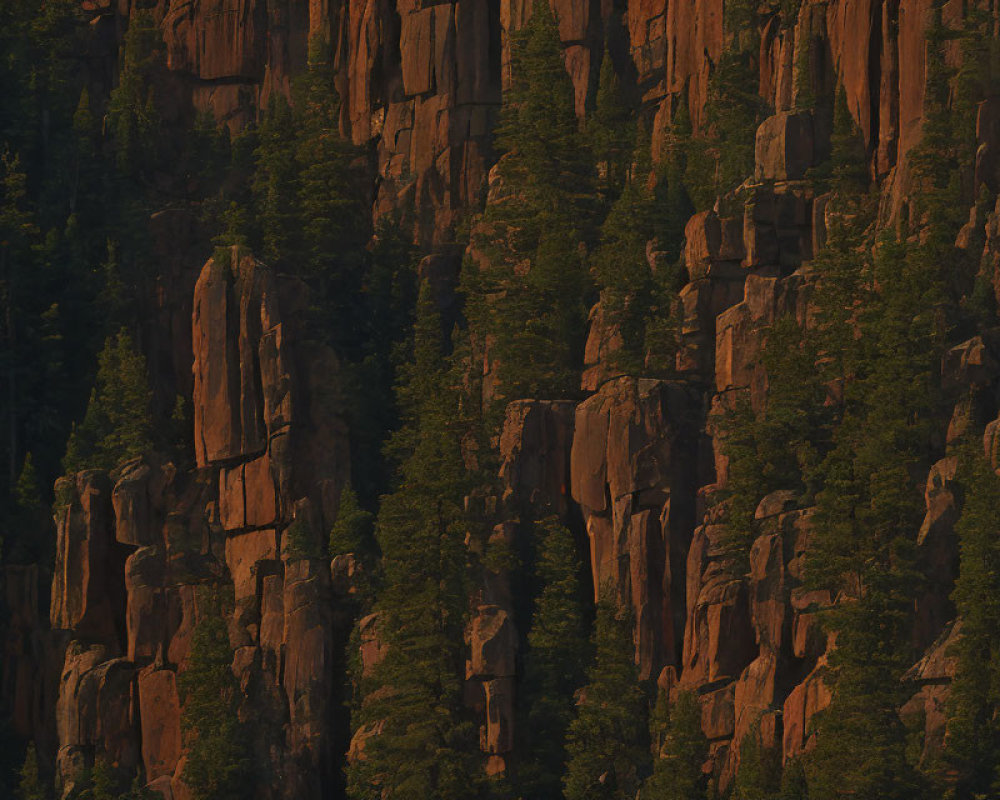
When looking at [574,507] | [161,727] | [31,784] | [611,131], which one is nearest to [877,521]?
[574,507]

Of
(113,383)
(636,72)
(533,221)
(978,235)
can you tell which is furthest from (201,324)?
(978,235)

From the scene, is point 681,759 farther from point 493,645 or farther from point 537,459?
point 537,459

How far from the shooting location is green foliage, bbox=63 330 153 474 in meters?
123

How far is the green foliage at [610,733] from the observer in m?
108

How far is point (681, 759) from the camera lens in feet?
343

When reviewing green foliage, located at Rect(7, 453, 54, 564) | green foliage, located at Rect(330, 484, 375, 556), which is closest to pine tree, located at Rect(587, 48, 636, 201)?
green foliage, located at Rect(330, 484, 375, 556)

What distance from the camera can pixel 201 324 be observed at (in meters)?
122

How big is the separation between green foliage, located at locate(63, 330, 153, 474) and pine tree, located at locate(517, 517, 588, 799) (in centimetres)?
1933

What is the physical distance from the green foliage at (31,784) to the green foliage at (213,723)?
6298mm

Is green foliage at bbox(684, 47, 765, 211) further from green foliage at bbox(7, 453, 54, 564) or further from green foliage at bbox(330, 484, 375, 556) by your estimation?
green foliage at bbox(7, 453, 54, 564)

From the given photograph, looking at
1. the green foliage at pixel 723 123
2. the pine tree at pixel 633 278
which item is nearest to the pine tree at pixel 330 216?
the pine tree at pixel 633 278

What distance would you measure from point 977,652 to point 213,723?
29004 mm

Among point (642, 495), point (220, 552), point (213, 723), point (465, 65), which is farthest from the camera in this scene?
point (465, 65)

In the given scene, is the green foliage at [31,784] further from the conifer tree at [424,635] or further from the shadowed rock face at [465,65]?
the shadowed rock face at [465,65]
